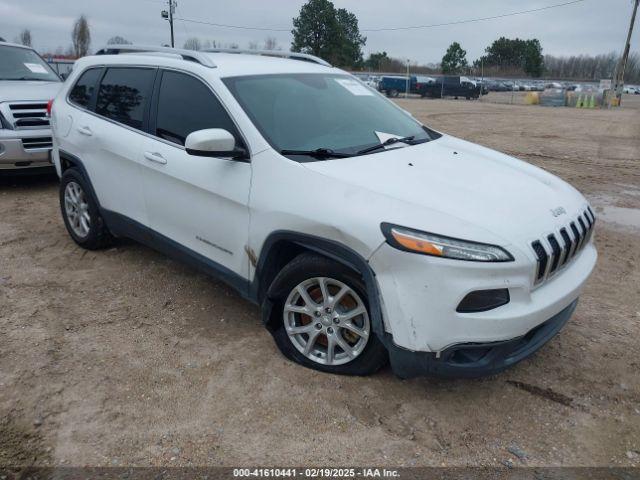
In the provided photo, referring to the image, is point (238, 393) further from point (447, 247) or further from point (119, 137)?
point (119, 137)

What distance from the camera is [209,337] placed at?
3662 mm

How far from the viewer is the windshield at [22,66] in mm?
8141

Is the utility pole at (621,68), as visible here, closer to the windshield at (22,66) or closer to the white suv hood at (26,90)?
the windshield at (22,66)

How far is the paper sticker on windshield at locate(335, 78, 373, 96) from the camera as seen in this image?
4.14m

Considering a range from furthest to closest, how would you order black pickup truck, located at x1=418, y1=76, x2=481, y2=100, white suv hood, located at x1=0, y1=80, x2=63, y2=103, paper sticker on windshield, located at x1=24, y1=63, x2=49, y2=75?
black pickup truck, located at x1=418, y1=76, x2=481, y2=100, paper sticker on windshield, located at x1=24, y1=63, x2=49, y2=75, white suv hood, located at x1=0, y1=80, x2=63, y2=103

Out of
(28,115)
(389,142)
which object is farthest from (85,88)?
(389,142)

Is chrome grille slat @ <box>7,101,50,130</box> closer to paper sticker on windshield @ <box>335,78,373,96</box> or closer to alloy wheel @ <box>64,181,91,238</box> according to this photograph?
alloy wheel @ <box>64,181,91,238</box>

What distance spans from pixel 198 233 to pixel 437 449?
203 centimetres

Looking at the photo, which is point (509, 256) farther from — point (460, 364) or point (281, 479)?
point (281, 479)

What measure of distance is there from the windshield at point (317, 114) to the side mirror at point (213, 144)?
0.20 metres

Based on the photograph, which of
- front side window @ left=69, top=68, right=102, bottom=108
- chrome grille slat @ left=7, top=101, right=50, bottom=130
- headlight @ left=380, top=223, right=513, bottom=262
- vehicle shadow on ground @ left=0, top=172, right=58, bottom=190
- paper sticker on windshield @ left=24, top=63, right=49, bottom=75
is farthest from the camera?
paper sticker on windshield @ left=24, top=63, right=49, bottom=75

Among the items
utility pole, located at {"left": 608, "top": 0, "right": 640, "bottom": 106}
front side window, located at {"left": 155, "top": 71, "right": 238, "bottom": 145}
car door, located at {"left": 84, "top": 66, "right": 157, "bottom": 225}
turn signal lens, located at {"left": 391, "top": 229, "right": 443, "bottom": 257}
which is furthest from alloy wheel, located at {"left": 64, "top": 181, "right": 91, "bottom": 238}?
utility pole, located at {"left": 608, "top": 0, "right": 640, "bottom": 106}

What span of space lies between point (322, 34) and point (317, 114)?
222 feet

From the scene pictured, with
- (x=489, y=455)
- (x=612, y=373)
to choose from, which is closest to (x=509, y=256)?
(x=489, y=455)
